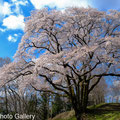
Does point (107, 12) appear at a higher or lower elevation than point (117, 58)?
higher

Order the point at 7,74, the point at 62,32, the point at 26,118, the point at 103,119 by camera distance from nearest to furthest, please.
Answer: the point at 103,119, the point at 7,74, the point at 62,32, the point at 26,118

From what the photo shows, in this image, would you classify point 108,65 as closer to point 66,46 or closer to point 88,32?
point 88,32

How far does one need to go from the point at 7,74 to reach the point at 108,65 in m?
6.66

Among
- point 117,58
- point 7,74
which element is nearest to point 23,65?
point 7,74

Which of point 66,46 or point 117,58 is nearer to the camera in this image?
point 117,58

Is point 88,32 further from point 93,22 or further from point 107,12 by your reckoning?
point 107,12

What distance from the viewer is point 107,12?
32.3ft

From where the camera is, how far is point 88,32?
9.66 m

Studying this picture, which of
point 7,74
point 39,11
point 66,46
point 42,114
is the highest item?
point 39,11

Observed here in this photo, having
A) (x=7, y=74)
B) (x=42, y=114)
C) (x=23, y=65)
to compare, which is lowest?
(x=42, y=114)

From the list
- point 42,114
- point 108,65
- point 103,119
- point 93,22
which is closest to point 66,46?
point 93,22

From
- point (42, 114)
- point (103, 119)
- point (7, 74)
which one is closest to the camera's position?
point (103, 119)

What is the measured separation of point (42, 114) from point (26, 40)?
1116cm

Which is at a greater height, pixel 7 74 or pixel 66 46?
pixel 66 46
